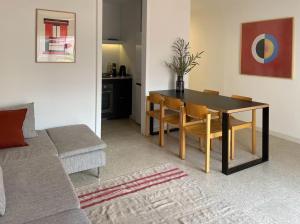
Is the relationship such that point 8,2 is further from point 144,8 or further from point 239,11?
point 239,11

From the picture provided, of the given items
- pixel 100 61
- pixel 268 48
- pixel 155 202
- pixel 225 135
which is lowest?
pixel 155 202

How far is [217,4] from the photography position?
5805mm

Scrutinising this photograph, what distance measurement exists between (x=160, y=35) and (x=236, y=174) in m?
2.66

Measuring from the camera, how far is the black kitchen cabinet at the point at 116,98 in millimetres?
5934

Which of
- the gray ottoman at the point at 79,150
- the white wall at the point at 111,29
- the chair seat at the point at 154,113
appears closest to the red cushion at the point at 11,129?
the gray ottoman at the point at 79,150

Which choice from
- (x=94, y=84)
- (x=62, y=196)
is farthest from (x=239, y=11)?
(x=62, y=196)

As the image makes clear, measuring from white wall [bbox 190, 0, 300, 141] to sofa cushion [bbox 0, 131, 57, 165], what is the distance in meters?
3.78

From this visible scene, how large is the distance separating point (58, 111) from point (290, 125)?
3.70 meters

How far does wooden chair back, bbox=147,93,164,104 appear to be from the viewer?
14.2 ft

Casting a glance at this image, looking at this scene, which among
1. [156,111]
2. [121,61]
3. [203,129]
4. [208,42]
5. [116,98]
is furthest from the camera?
[121,61]

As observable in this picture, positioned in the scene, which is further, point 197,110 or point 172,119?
point 172,119

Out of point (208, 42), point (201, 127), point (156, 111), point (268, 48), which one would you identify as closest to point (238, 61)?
point (268, 48)

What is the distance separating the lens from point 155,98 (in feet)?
14.7

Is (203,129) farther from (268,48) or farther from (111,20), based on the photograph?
(111,20)
